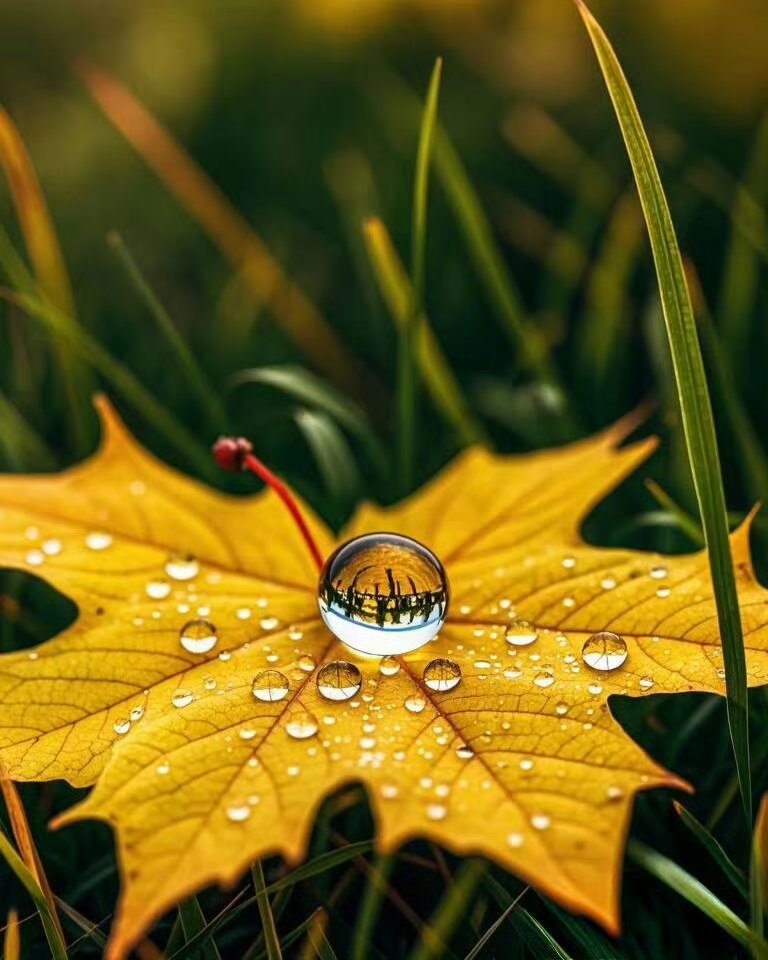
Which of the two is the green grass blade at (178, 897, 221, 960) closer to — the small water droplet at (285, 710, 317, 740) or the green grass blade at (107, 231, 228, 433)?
the small water droplet at (285, 710, 317, 740)

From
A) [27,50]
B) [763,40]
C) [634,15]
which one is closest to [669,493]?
[763,40]

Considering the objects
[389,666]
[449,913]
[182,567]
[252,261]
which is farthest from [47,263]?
[449,913]

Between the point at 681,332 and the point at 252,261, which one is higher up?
the point at 681,332

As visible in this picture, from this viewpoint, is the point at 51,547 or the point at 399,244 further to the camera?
the point at 399,244

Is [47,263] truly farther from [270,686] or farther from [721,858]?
[721,858]

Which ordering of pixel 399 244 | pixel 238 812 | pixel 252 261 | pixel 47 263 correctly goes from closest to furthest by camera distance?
pixel 238 812 < pixel 47 263 < pixel 252 261 < pixel 399 244

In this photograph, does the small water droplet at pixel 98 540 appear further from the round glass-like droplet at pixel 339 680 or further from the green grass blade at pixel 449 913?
the green grass blade at pixel 449 913

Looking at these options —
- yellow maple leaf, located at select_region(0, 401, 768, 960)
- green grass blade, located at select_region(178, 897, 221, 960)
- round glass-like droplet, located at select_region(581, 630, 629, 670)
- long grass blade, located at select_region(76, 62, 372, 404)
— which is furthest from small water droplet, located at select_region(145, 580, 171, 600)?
long grass blade, located at select_region(76, 62, 372, 404)

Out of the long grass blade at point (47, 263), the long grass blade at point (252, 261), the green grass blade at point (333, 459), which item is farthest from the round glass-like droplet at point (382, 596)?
the long grass blade at point (252, 261)
